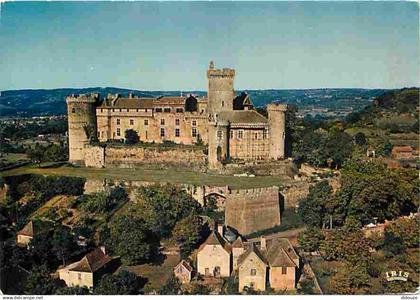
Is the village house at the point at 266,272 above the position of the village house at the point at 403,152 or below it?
below

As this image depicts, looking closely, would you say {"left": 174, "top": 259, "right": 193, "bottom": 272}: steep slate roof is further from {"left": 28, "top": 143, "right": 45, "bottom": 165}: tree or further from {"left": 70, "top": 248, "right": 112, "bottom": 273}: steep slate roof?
{"left": 28, "top": 143, "right": 45, "bottom": 165}: tree

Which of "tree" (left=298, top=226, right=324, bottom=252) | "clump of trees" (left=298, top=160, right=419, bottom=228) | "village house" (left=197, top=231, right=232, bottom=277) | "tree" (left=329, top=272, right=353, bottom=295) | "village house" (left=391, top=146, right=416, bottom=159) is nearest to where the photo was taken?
"tree" (left=329, top=272, right=353, bottom=295)

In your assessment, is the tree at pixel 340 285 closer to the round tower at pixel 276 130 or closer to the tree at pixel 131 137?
the round tower at pixel 276 130

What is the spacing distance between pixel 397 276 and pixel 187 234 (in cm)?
575

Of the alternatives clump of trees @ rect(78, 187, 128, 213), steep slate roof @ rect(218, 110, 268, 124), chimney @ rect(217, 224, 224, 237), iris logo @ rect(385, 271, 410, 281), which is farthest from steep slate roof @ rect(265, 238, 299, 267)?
steep slate roof @ rect(218, 110, 268, 124)

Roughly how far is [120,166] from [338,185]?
8371 millimetres

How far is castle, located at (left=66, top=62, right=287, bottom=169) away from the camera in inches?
867

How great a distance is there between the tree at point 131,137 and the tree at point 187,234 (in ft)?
23.7

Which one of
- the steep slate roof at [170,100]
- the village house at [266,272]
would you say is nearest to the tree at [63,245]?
the village house at [266,272]

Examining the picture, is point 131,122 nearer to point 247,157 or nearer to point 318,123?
point 247,157

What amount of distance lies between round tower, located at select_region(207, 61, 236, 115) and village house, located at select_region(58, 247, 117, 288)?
890 cm

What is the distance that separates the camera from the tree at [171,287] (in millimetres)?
14227

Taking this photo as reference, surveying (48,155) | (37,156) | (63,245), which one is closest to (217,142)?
(63,245)

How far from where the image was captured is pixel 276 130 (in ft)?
72.4
